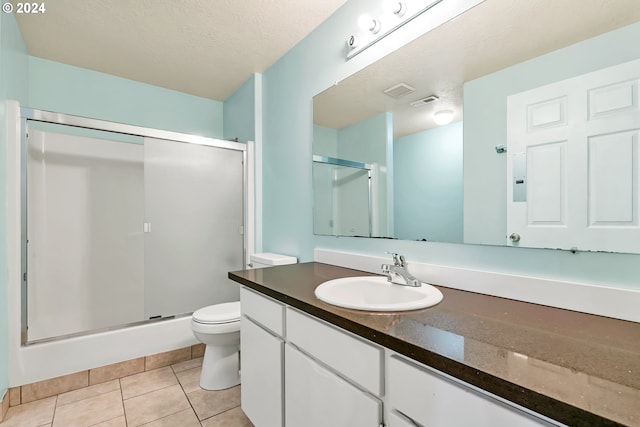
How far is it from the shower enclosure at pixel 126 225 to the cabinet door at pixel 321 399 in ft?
5.04

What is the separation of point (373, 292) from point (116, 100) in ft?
9.13

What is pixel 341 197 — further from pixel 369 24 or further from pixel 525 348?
pixel 525 348

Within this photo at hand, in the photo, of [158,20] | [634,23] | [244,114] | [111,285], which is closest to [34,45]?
[158,20]

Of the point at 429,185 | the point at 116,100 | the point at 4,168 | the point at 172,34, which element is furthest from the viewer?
the point at 116,100

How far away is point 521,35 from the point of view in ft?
3.27

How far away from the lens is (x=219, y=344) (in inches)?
72.2

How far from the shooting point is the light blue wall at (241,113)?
2.54 metres

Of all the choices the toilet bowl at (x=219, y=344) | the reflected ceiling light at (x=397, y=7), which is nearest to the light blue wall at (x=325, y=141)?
the reflected ceiling light at (x=397, y=7)

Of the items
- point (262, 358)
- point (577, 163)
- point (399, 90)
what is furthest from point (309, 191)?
point (577, 163)

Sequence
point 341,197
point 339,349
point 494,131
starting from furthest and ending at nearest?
1. point 341,197
2. point 494,131
3. point 339,349

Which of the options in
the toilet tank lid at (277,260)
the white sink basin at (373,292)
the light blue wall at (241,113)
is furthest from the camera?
the light blue wall at (241,113)

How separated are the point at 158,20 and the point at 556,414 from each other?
2.48 metres

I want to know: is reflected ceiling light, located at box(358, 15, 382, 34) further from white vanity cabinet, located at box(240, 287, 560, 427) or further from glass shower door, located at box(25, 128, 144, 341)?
glass shower door, located at box(25, 128, 144, 341)

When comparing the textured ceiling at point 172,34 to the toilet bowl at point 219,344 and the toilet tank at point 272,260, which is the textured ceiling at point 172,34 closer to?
the toilet tank at point 272,260
